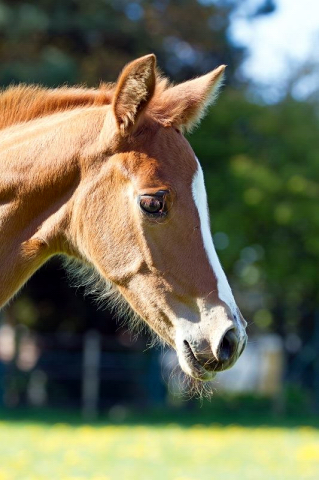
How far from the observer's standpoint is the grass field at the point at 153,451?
8.17m

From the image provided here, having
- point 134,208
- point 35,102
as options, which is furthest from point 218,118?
point 134,208

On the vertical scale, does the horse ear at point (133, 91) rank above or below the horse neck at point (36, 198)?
above

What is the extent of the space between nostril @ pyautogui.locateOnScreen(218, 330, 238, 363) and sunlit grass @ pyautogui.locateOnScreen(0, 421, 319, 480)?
4894 millimetres

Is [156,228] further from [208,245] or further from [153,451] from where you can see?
[153,451]

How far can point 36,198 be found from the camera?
3557 mm

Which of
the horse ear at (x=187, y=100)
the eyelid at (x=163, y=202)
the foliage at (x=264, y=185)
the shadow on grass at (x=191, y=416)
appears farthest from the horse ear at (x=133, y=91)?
the foliage at (x=264, y=185)

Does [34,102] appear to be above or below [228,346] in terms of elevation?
above

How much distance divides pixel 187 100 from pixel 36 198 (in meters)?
0.89

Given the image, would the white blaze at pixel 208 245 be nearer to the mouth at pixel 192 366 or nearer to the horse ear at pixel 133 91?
the mouth at pixel 192 366

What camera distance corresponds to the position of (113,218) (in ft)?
11.3

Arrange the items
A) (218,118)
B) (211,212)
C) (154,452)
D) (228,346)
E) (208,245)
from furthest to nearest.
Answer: (218,118) → (211,212) → (154,452) → (208,245) → (228,346)

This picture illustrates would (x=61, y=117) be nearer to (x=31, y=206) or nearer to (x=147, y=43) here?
(x=31, y=206)

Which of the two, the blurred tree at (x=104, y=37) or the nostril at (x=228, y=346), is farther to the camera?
the blurred tree at (x=104, y=37)

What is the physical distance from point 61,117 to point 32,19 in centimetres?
1133
